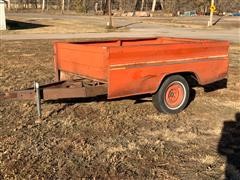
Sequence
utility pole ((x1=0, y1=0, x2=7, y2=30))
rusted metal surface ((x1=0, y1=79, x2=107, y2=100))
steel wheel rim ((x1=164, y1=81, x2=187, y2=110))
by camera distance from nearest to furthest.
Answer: rusted metal surface ((x1=0, y1=79, x2=107, y2=100)) < steel wheel rim ((x1=164, y1=81, x2=187, y2=110)) < utility pole ((x1=0, y1=0, x2=7, y2=30))

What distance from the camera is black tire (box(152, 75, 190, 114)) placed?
6.53 meters

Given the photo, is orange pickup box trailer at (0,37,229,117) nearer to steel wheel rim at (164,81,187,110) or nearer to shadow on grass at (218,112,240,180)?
steel wheel rim at (164,81,187,110)

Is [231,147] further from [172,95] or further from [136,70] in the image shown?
[136,70]

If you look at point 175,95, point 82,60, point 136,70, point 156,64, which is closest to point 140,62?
point 136,70

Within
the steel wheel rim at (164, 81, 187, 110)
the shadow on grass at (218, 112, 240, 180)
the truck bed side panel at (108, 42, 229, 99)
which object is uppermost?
the truck bed side panel at (108, 42, 229, 99)

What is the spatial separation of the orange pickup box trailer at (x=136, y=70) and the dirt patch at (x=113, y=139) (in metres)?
0.51

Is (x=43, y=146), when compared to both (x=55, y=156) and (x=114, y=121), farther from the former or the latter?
(x=114, y=121)

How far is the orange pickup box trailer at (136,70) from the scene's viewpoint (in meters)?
5.79

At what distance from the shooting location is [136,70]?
595 centimetres

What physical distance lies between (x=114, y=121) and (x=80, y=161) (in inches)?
67.2

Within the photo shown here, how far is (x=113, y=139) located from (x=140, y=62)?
1.31 m

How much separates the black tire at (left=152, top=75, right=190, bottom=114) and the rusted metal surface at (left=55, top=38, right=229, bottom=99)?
0.19 m

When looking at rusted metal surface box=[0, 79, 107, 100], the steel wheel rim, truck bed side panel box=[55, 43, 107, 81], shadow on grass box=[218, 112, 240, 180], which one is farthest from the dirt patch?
truck bed side panel box=[55, 43, 107, 81]

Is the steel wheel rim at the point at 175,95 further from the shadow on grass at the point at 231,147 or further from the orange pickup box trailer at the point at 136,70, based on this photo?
the shadow on grass at the point at 231,147
